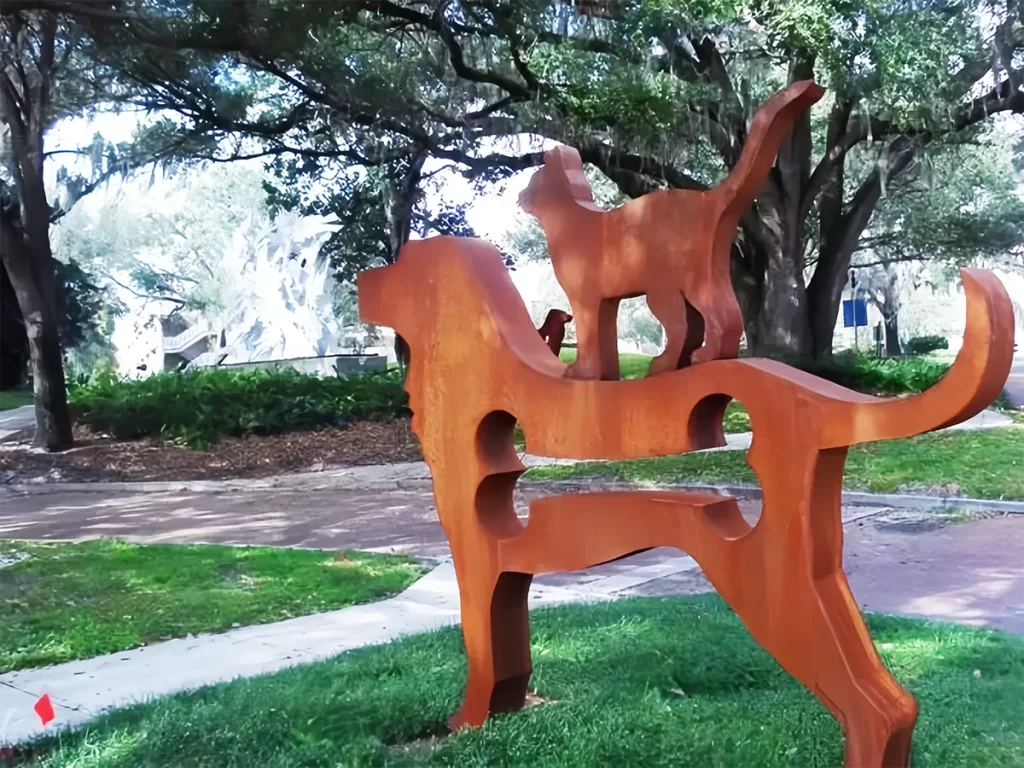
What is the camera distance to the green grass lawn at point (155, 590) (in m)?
5.62

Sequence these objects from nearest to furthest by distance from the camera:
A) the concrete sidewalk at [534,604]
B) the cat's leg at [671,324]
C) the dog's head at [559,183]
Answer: the cat's leg at [671,324] < the dog's head at [559,183] < the concrete sidewalk at [534,604]

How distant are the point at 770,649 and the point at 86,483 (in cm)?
1088

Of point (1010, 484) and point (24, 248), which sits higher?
point (24, 248)

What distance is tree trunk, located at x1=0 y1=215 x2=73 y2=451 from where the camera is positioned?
1173 centimetres

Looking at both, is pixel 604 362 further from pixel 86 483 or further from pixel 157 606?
pixel 86 483

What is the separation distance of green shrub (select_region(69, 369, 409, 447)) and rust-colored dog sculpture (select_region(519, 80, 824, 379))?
11.4m

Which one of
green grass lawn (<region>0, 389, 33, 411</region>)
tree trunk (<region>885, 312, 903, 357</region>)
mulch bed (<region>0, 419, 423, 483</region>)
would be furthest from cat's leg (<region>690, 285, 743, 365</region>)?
tree trunk (<region>885, 312, 903, 357</region>)

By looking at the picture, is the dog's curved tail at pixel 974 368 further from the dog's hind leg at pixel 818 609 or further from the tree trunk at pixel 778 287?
the tree trunk at pixel 778 287

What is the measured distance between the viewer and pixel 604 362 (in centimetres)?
333

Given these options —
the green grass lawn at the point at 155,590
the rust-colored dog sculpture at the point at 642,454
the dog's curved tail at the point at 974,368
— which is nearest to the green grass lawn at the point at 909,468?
the green grass lawn at the point at 155,590

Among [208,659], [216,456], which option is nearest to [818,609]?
[208,659]

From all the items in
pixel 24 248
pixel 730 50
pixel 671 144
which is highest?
pixel 730 50

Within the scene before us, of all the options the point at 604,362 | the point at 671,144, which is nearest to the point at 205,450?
the point at 671,144

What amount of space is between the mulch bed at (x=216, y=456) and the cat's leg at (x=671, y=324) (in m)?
9.48
